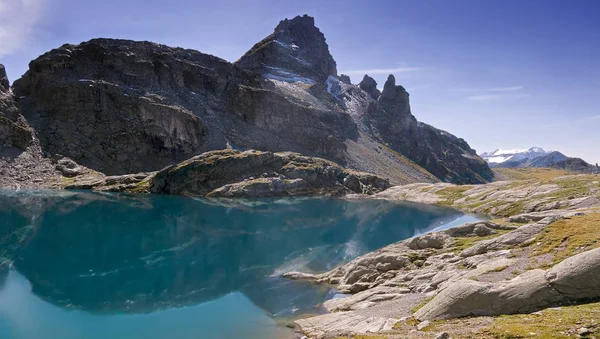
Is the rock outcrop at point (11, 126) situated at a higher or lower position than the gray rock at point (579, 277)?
higher

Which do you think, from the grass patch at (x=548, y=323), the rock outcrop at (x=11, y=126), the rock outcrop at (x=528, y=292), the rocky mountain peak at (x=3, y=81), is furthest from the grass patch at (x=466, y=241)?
the rocky mountain peak at (x=3, y=81)

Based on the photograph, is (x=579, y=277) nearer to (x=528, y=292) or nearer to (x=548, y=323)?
(x=528, y=292)

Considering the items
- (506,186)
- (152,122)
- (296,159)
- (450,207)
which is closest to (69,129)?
(152,122)

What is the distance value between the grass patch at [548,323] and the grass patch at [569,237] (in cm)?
1034

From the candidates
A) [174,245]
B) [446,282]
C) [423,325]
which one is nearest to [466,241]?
[446,282]

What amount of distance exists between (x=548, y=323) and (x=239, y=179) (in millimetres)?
140205

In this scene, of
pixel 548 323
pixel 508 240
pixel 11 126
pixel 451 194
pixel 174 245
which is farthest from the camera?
pixel 451 194

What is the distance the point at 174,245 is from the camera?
2603 inches

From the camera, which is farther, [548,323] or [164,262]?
[164,262]

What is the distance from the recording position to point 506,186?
447ft

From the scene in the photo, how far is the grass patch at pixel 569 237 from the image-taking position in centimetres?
3012

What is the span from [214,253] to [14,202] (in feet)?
236

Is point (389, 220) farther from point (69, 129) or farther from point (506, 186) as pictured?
→ point (69, 129)

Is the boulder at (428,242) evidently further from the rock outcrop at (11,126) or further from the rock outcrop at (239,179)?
the rock outcrop at (11,126)
